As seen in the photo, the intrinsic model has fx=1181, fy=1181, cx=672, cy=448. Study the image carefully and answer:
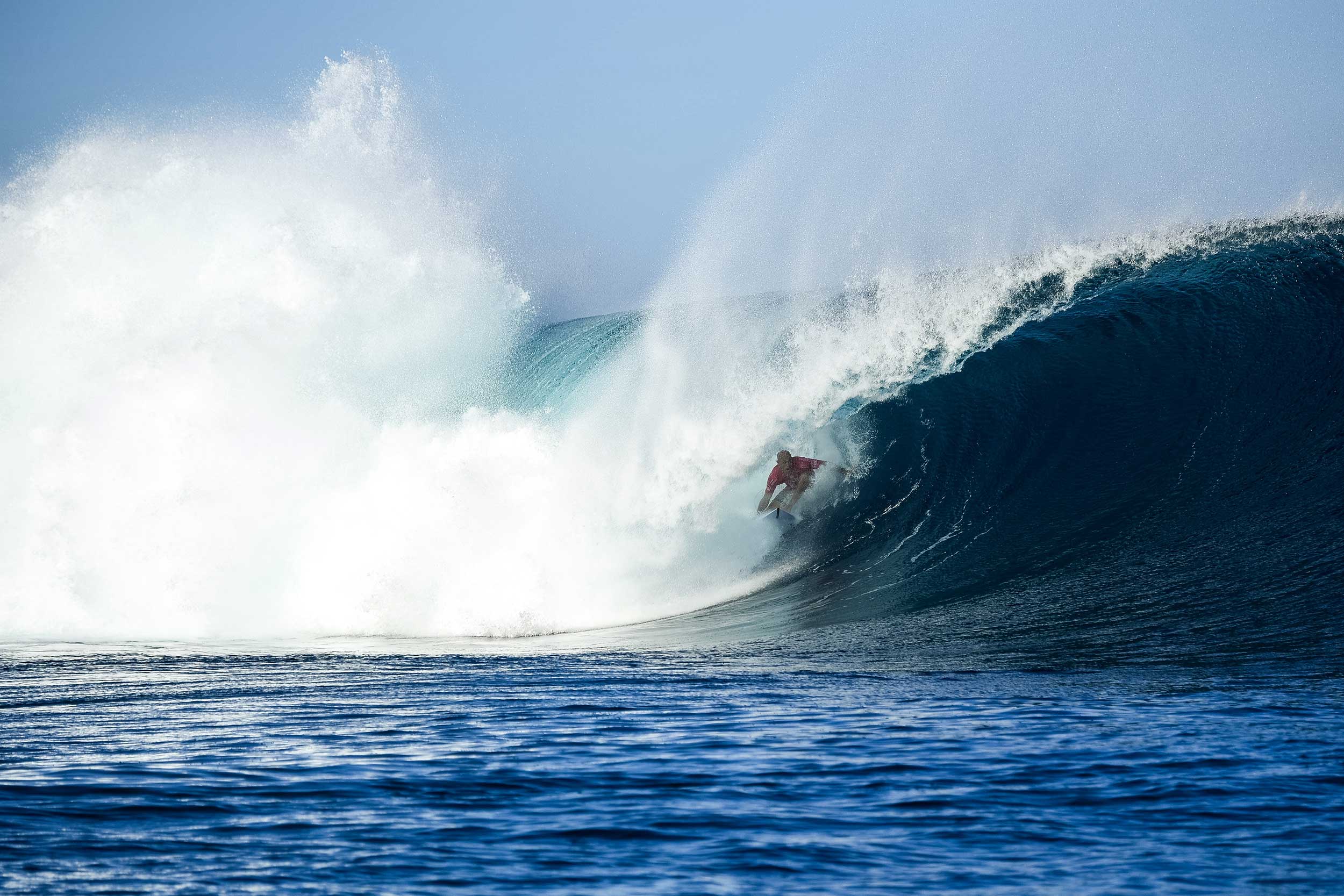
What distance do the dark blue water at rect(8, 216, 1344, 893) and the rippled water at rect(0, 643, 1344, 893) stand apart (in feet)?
0.06

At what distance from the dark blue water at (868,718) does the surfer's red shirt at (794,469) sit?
1.69 feet

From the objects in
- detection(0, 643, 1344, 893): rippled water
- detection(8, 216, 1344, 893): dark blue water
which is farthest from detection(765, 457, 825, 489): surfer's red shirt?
detection(0, 643, 1344, 893): rippled water

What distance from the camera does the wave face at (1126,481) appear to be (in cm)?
830

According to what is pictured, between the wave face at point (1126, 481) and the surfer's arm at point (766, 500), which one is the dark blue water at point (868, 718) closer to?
the wave face at point (1126, 481)

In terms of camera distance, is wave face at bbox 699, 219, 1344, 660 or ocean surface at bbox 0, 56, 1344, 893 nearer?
ocean surface at bbox 0, 56, 1344, 893

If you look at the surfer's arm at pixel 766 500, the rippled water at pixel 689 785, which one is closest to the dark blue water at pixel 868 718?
the rippled water at pixel 689 785

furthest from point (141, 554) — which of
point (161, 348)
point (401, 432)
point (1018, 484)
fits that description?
point (1018, 484)

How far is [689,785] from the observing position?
177 inches

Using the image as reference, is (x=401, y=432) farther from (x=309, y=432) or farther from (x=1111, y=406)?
(x=1111, y=406)

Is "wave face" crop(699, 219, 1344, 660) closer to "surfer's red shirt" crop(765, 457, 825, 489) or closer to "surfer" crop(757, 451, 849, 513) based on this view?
"surfer" crop(757, 451, 849, 513)

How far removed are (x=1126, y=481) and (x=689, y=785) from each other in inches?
323

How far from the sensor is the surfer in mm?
12375

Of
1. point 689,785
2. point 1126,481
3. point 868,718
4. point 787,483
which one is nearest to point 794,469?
point 787,483

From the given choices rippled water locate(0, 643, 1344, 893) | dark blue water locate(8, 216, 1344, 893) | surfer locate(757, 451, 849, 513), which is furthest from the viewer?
surfer locate(757, 451, 849, 513)
